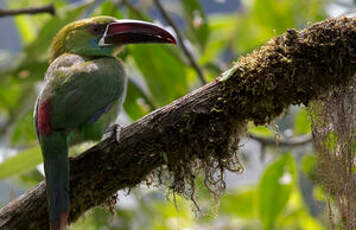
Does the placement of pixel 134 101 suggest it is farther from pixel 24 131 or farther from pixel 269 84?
pixel 269 84

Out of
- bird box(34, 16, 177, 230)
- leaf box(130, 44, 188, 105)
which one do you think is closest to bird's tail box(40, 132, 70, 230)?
bird box(34, 16, 177, 230)

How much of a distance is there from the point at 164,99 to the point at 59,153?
1.40 metres

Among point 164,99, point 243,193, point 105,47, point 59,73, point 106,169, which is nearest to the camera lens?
point 106,169

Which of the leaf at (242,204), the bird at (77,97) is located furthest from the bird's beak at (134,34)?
the leaf at (242,204)

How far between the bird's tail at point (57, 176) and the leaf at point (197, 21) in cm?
174

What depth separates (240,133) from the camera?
2.60 m

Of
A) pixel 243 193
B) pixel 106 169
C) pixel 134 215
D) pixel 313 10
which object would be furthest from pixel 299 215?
pixel 106 169

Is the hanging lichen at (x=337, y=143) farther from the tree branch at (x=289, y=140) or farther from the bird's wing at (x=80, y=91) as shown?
the tree branch at (x=289, y=140)

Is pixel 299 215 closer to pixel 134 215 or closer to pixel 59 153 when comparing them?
pixel 134 215

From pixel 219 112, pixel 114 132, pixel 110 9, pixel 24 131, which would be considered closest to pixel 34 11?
pixel 110 9

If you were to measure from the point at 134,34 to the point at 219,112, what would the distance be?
0.96 m

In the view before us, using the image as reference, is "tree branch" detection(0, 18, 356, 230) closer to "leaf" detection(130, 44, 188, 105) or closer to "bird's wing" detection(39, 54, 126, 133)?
"bird's wing" detection(39, 54, 126, 133)

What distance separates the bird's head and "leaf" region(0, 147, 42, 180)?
1.74ft

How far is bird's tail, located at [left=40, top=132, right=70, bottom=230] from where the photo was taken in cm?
245
